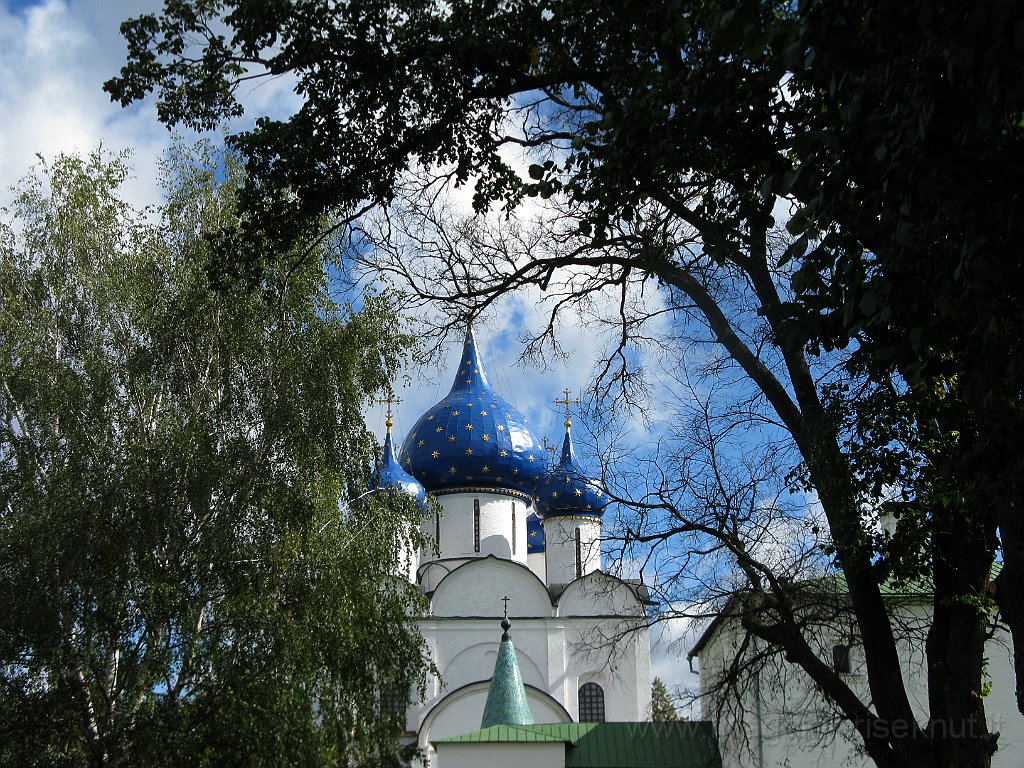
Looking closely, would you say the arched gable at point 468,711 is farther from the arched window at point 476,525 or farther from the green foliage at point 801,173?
the green foliage at point 801,173

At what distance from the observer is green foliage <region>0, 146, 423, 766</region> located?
433 inches

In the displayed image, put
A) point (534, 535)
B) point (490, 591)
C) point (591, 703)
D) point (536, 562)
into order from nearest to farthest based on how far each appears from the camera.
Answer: point (591, 703)
point (490, 591)
point (536, 562)
point (534, 535)

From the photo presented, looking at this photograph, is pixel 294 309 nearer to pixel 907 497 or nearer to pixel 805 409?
pixel 805 409

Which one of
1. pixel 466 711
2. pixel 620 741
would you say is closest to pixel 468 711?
pixel 466 711

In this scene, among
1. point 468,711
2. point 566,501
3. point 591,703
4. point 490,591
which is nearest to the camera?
point 468,711

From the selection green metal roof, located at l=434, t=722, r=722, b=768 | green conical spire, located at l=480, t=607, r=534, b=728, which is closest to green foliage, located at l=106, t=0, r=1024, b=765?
green metal roof, located at l=434, t=722, r=722, b=768

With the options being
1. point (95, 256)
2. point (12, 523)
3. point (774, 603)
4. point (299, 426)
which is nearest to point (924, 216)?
point (774, 603)

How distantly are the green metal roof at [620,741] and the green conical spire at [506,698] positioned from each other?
6.35ft

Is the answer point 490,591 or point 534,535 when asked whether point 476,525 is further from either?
point 534,535

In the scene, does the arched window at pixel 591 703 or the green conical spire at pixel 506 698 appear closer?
the green conical spire at pixel 506 698

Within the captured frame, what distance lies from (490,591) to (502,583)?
36cm

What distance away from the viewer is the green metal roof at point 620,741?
20844mm

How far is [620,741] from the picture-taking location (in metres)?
21.5

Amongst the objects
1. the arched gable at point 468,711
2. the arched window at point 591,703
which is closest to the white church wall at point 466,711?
the arched gable at point 468,711
